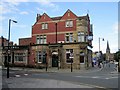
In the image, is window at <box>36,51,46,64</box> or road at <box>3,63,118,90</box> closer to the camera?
road at <box>3,63,118,90</box>

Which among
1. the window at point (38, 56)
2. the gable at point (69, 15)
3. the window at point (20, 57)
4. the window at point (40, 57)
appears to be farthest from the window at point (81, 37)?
the window at point (20, 57)

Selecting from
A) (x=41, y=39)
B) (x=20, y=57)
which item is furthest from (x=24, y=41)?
(x=41, y=39)

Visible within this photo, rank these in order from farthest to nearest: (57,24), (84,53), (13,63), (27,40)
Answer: (27,40) → (13,63) → (57,24) → (84,53)

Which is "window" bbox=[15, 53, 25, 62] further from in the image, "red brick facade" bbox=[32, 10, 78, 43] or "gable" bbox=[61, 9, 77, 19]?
"gable" bbox=[61, 9, 77, 19]

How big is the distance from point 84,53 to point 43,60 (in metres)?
10.6

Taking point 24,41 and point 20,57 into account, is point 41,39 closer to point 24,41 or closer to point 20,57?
point 20,57

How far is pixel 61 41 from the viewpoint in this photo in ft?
179

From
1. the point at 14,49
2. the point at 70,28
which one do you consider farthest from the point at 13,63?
the point at 70,28

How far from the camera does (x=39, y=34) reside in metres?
58.2

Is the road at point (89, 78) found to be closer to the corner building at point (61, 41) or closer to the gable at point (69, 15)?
the corner building at point (61, 41)

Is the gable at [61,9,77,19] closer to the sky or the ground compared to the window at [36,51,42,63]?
closer to the sky

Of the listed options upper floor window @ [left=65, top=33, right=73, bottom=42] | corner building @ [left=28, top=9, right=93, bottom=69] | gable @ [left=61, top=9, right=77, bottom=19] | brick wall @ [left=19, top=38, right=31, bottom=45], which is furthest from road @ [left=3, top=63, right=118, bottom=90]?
brick wall @ [left=19, top=38, right=31, bottom=45]

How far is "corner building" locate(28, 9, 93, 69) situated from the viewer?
51.9 m

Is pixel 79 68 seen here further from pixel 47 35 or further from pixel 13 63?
pixel 13 63
